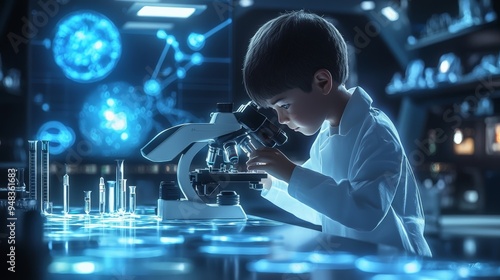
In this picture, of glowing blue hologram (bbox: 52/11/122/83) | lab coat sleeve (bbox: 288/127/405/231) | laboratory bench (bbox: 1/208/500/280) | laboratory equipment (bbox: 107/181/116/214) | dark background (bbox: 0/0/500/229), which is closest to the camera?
laboratory bench (bbox: 1/208/500/280)

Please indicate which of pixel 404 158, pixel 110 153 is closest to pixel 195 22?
pixel 110 153

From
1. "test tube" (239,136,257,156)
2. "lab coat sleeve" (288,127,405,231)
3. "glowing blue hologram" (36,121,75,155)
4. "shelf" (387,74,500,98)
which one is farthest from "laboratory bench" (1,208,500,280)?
"shelf" (387,74,500,98)

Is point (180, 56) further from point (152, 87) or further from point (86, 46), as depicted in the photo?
point (86, 46)

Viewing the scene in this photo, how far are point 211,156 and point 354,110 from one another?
38cm

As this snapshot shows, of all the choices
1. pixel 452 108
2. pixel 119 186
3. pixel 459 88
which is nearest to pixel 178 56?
pixel 459 88

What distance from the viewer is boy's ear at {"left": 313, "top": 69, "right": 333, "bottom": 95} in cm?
125

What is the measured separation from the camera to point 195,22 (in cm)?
356

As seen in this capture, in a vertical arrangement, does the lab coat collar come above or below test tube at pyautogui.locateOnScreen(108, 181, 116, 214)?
above

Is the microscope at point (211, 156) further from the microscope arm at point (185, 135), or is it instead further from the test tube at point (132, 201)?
the test tube at point (132, 201)

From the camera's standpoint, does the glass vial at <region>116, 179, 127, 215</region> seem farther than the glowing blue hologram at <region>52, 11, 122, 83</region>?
No

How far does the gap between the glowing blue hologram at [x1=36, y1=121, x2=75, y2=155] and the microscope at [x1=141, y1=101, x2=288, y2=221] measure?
6.52ft

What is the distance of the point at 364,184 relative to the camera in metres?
1.13

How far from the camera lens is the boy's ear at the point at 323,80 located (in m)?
1.25

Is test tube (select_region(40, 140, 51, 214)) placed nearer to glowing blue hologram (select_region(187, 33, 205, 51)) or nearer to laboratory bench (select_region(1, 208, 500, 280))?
laboratory bench (select_region(1, 208, 500, 280))
